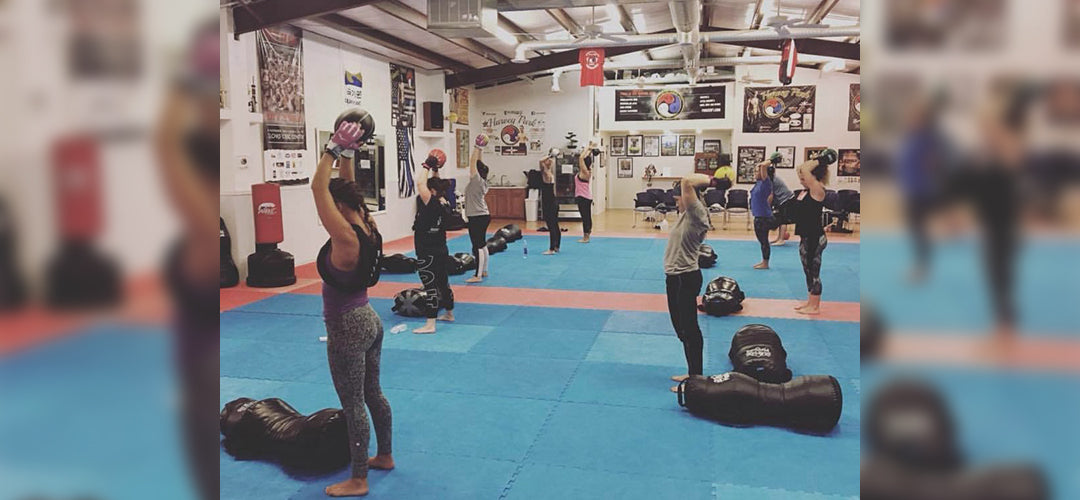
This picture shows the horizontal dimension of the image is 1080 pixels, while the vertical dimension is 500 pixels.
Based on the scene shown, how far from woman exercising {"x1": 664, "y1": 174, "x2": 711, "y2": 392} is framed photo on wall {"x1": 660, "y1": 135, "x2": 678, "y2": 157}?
608 inches

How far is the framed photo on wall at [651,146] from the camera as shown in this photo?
20250 mm

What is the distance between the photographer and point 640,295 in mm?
8734

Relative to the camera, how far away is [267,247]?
9.42m

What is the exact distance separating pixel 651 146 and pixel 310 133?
11.7 m

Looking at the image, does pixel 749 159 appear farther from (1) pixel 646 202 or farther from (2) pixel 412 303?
(2) pixel 412 303

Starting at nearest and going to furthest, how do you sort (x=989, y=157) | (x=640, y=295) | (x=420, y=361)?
(x=989, y=157) < (x=420, y=361) < (x=640, y=295)

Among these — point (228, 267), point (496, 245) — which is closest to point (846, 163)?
point (496, 245)

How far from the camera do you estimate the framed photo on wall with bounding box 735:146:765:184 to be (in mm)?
18172

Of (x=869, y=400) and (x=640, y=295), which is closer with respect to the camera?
(x=869, y=400)

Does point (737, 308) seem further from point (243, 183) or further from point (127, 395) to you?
point (127, 395)

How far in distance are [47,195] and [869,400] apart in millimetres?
693

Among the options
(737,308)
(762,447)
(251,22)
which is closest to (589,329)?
(737,308)

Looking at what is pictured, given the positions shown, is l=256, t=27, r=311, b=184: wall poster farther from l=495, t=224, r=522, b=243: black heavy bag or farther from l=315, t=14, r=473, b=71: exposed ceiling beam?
l=495, t=224, r=522, b=243: black heavy bag

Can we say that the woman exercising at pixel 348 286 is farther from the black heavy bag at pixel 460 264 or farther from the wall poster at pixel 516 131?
the wall poster at pixel 516 131
